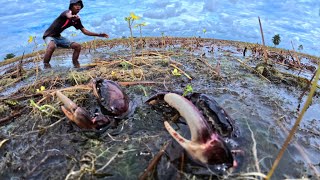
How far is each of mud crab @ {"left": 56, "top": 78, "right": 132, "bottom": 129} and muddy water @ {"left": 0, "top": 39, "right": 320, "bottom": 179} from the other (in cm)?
8

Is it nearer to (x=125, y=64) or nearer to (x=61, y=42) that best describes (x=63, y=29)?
(x=61, y=42)

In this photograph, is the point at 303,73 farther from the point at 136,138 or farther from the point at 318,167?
the point at 136,138

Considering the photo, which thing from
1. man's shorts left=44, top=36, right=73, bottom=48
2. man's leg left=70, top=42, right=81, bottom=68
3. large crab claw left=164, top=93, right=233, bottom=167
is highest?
large crab claw left=164, top=93, right=233, bottom=167

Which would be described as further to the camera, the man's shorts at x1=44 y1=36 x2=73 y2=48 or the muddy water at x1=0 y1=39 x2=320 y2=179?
the man's shorts at x1=44 y1=36 x2=73 y2=48

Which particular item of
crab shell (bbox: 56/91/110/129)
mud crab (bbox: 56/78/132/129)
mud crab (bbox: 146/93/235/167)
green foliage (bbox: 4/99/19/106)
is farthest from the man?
mud crab (bbox: 146/93/235/167)

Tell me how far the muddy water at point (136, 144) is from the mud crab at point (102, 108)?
0.27ft

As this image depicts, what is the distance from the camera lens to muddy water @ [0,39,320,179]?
6.61 feet

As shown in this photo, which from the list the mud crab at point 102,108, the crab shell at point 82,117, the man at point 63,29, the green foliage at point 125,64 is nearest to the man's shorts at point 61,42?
the man at point 63,29

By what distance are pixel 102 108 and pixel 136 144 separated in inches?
20.0

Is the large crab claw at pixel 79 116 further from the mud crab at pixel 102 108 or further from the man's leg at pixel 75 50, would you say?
the man's leg at pixel 75 50

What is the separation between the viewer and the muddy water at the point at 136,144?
201 cm

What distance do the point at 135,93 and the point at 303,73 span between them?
3385 millimetres

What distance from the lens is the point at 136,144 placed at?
2.31 meters

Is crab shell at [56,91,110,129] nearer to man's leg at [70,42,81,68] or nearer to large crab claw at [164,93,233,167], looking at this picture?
large crab claw at [164,93,233,167]
